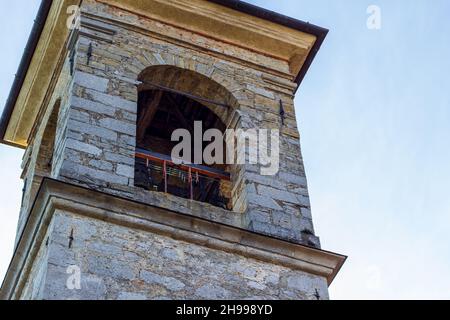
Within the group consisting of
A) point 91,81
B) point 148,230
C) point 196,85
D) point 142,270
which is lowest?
point 142,270

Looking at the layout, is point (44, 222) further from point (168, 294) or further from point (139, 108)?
point (139, 108)

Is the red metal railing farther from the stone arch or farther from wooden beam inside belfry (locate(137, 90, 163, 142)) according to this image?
wooden beam inside belfry (locate(137, 90, 163, 142))

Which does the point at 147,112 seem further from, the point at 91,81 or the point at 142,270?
the point at 142,270

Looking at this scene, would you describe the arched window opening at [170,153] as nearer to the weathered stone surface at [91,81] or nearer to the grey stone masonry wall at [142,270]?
the weathered stone surface at [91,81]

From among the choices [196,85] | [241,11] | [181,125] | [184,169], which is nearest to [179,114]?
[181,125]

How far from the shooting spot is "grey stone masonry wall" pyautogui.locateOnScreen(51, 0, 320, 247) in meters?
8.59

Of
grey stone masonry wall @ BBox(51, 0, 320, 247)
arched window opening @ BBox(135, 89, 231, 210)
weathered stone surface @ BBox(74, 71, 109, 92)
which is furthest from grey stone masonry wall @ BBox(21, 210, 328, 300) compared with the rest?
weathered stone surface @ BBox(74, 71, 109, 92)

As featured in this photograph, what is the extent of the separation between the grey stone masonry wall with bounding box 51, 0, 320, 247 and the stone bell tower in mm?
15

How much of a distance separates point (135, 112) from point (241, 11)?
227 cm

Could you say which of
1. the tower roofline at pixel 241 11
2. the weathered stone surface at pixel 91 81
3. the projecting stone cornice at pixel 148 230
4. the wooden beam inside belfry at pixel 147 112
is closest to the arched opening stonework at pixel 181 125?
the wooden beam inside belfry at pixel 147 112

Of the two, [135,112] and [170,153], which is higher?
[170,153]

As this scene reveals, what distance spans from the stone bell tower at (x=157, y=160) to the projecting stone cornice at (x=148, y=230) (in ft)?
0.04

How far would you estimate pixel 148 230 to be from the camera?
8016 millimetres

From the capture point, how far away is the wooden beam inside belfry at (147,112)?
11.2 m
